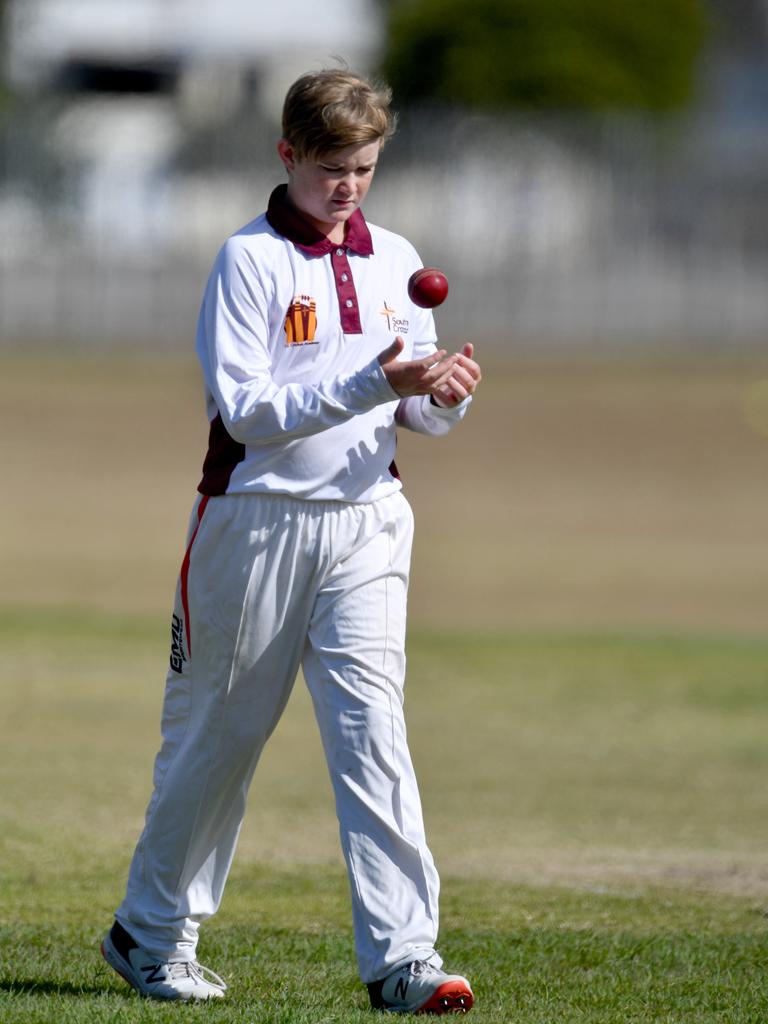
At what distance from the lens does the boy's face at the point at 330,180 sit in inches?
173

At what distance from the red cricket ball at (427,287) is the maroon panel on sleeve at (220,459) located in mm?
570

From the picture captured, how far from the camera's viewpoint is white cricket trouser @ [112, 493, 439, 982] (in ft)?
14.5

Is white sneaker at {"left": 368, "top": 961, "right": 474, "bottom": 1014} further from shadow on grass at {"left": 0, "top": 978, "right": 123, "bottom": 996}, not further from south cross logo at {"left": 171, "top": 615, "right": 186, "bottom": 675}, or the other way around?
south cross logo at {"left": 171, "top": 615, "right": 186, "bottom": 675}

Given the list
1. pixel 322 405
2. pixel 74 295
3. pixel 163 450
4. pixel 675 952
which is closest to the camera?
pixel 322 405

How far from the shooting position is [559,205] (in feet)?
113

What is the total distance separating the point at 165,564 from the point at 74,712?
9359 millimetres

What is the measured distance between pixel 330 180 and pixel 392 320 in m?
0.39

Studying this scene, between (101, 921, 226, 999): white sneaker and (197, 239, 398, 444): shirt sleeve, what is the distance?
4.48 feet

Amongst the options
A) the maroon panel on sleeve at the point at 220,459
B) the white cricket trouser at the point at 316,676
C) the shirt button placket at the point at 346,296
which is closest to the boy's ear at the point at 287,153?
the shirt button placket at the point at 346,296

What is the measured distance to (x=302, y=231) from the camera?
177 inches

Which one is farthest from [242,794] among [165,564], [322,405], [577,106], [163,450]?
[577,106]

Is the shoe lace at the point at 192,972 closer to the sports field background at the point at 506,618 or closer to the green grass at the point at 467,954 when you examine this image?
the green grass at the point at 467,954

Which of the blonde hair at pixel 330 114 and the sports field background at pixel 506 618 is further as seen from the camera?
the sports field background at pixel 506 618

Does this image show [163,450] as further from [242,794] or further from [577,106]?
[242,794]
